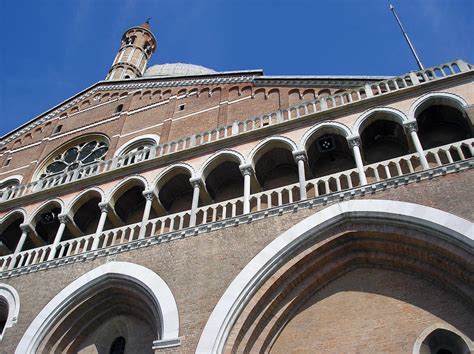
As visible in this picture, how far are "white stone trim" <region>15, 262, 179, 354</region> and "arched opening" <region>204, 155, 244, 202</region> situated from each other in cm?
332

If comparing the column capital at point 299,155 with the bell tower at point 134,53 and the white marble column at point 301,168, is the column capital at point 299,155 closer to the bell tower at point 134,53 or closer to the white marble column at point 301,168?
the white marble column at point 301,168

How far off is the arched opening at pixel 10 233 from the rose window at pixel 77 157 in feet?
12.7

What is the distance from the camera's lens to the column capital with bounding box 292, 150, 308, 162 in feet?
38.2

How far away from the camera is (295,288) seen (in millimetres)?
9859

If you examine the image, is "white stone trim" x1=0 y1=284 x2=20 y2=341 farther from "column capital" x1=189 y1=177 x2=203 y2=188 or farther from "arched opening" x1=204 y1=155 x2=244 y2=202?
"arched opening" x1=204 y1=155 x2=244 y2=202

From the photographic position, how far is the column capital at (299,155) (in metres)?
11.7

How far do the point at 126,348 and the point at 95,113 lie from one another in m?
12.4

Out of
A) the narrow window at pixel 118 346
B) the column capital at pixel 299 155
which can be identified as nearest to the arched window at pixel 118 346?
the narrow window at pixel 118 346

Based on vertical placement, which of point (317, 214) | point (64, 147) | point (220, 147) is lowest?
point (317, 214)

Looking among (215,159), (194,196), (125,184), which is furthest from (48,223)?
(215,159)

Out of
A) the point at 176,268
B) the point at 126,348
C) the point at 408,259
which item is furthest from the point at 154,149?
the point at 408,259

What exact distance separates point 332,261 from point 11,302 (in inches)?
300

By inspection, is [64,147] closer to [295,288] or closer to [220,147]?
[220,147]

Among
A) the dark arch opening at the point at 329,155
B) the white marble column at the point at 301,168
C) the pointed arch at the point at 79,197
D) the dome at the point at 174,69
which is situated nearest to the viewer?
the white marble column at the point at 301,168
